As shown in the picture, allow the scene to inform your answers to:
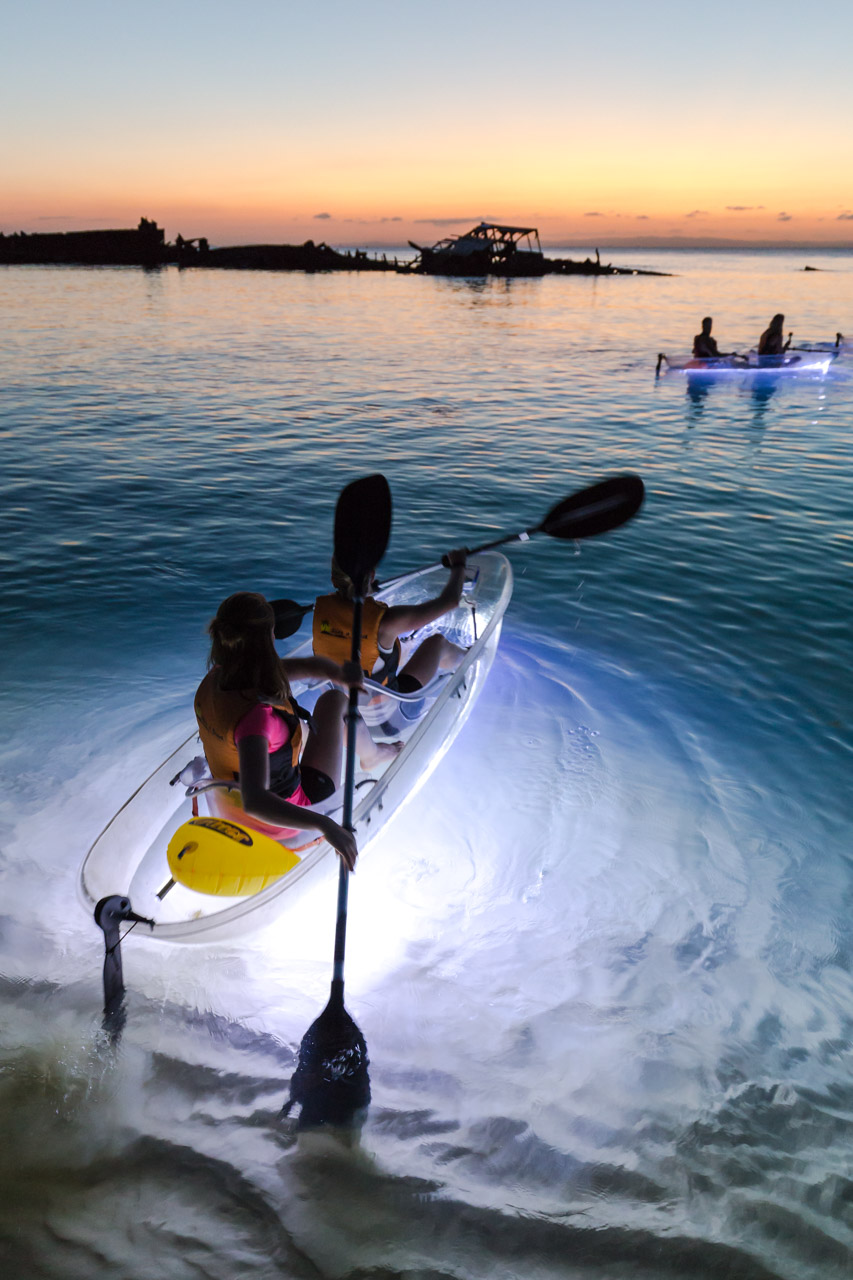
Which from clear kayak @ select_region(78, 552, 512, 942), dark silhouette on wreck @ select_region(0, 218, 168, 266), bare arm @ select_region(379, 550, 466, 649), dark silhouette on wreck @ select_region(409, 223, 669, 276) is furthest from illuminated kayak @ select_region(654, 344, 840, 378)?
dark silhouette on wreck @ select_region(0, 218, 168, 266)

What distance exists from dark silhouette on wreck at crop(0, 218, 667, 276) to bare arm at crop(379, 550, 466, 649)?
70056mm

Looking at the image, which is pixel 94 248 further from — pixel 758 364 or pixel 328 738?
pixel 328 738

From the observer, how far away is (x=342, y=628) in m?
4.25

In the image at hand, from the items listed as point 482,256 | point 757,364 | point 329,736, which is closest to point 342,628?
point 329,736

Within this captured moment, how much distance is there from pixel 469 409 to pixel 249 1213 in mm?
16623

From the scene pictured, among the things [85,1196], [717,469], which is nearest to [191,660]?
[85,1196]

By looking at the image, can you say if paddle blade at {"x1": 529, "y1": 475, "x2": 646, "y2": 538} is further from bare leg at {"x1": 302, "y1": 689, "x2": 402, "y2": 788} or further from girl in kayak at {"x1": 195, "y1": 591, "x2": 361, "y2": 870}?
girl in kayak at {"x1": 195, "y1": 591, "x2": 361, "y2": 870}

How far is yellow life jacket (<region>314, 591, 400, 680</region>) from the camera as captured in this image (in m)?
4.23

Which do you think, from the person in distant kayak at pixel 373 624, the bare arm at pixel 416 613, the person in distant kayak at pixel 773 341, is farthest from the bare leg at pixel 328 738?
the person in distant kayak at pixel 773 341

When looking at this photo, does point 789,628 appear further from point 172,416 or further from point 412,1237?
point 172,416

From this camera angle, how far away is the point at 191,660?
22.2 ft

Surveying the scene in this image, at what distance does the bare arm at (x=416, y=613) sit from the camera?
439 cm

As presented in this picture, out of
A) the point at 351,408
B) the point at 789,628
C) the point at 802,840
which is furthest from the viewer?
the point at 351,408

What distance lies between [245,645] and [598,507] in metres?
3.71
